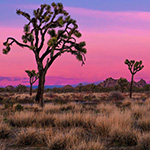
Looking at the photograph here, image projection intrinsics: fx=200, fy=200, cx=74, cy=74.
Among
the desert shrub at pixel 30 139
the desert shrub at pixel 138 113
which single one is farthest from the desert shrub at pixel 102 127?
the desert shrub at pixel 138 113

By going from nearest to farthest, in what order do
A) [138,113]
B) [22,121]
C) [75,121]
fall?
[75,121], [22,121], [138,113]

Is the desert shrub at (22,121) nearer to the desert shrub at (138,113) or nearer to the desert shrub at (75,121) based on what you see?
the desert shrub at (75,121)

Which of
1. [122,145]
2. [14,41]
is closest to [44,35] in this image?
[14,41]

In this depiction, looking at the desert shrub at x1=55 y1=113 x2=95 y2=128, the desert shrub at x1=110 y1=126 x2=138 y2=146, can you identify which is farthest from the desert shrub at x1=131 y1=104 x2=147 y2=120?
the desert shrub at x1=110 y1=126 x2=138 y2=146

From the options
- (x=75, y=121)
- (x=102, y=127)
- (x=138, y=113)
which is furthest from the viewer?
(x=138, y=113)

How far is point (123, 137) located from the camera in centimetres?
666

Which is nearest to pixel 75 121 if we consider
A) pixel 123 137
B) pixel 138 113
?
pixel 123 137

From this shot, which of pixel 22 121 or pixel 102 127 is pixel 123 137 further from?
pixel 22 121

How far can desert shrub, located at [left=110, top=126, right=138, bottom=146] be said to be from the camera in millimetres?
6484

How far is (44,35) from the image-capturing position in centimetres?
2231

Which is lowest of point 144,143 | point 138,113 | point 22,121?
point 22,121

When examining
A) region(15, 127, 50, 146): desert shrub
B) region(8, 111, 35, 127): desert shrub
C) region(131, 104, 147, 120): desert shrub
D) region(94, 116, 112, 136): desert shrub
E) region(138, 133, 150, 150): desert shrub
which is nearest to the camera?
region(138, 133, 150, 150): desert shrub

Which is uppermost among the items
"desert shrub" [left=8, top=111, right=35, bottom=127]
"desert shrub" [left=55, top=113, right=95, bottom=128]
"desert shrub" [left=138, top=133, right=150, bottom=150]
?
"desert shrub" [left=138, top=133, right=150, bottom=150]

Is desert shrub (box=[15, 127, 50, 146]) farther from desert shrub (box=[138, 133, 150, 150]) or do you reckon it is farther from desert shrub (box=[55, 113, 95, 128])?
desert shrub (box=[138, 133, 150, 150])
